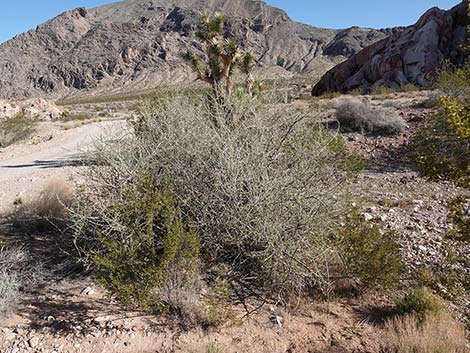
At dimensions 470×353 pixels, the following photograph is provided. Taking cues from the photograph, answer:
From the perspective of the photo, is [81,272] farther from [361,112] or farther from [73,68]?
[73,68]

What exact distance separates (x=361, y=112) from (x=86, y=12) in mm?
167301

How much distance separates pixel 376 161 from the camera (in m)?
9.51

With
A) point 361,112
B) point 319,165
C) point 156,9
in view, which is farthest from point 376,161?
point 156,9

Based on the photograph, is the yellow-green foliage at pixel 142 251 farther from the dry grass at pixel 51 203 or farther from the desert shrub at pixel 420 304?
the dry grass at pixel 51 203

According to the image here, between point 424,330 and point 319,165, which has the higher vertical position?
point 319,165

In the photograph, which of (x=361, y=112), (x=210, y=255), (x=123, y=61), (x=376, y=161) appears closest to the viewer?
(x=210, y=255)

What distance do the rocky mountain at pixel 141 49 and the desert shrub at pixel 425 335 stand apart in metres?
98.0

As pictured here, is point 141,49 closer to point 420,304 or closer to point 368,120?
point 368,120

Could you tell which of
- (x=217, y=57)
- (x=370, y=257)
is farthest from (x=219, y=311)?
(x=217, y=57)

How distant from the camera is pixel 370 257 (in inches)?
156

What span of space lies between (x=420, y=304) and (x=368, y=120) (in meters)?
9.07

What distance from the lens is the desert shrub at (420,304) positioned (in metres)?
3.45

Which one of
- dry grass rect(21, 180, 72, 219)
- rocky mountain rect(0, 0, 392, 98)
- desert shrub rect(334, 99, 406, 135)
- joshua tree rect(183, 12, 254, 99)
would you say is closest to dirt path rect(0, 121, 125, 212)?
dry grass rect(21, 180, 72, 219)

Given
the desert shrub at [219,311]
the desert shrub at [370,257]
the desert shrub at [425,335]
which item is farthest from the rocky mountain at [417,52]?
the desert shrub at [219,311]
